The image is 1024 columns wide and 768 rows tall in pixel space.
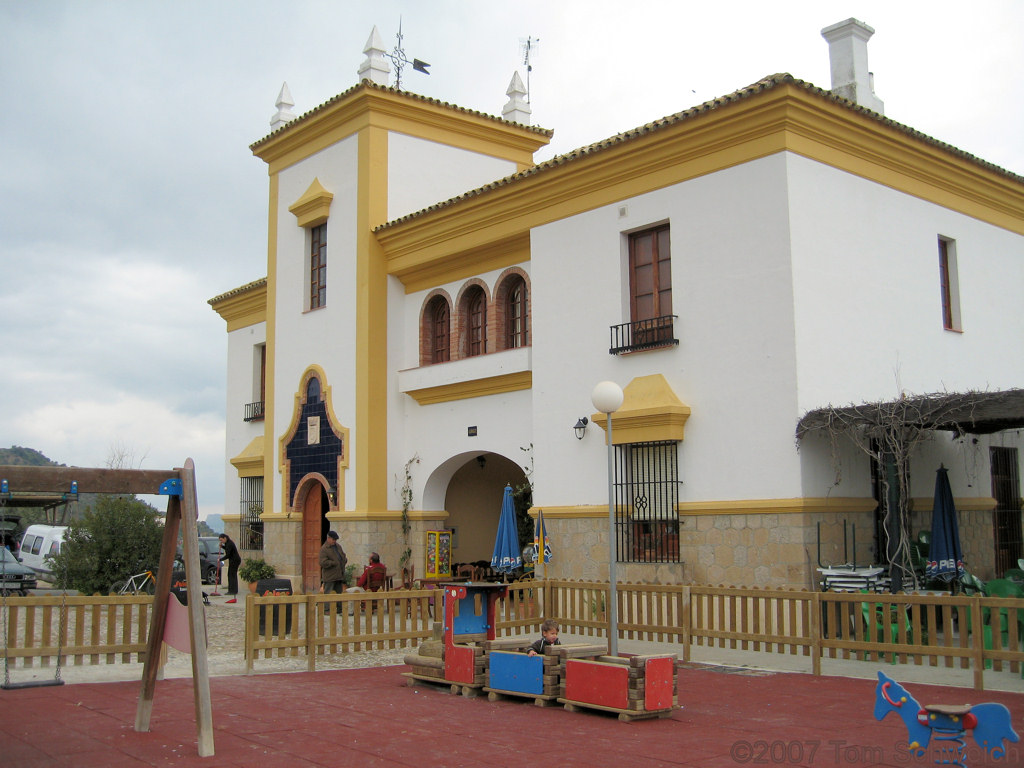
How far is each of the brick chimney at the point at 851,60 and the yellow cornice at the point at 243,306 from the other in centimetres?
1514

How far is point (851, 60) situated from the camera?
16906 mm

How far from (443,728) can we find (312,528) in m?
14.1

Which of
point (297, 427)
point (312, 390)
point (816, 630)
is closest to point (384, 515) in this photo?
point (297, 427)

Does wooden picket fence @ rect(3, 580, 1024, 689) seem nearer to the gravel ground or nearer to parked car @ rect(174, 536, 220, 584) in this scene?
the gravel ground

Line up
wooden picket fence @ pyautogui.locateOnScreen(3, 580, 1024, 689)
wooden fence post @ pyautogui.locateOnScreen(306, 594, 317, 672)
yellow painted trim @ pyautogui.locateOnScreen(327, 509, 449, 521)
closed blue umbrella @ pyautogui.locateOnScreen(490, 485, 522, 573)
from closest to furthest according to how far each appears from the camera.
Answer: wooden picket fence @ pyautogui.locateOnScreen(3, 580, 1024, 689) → wooden fence post @ pyautogui.locateOnScreen(306, 594, 317, 672) → closed blue umbrella @ pyautogui.locateOnScreen(490, 485, 522, 573) → yellow painted trim @ pyautogui.locateOnScreen(327, 509, 449, 521)

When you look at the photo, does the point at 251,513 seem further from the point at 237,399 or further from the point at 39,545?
the point at 39,545

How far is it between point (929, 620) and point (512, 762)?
5.14 metres

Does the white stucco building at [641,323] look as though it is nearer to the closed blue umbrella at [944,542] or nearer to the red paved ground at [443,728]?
the closed blue umbrella at [944,542]

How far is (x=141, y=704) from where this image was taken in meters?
8.12

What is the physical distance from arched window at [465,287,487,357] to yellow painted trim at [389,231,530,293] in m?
0.42

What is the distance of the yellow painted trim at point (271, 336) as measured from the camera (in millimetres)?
22859

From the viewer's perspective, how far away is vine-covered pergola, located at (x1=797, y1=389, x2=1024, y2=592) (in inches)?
478

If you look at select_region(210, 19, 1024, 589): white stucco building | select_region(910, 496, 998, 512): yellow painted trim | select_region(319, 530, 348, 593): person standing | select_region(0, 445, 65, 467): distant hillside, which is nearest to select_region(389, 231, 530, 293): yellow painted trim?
select_region(210, 19, 1024, 589): white stucco building

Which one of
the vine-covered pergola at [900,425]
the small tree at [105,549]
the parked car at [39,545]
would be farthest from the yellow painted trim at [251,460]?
the vine-covered pergola at [900,425]
